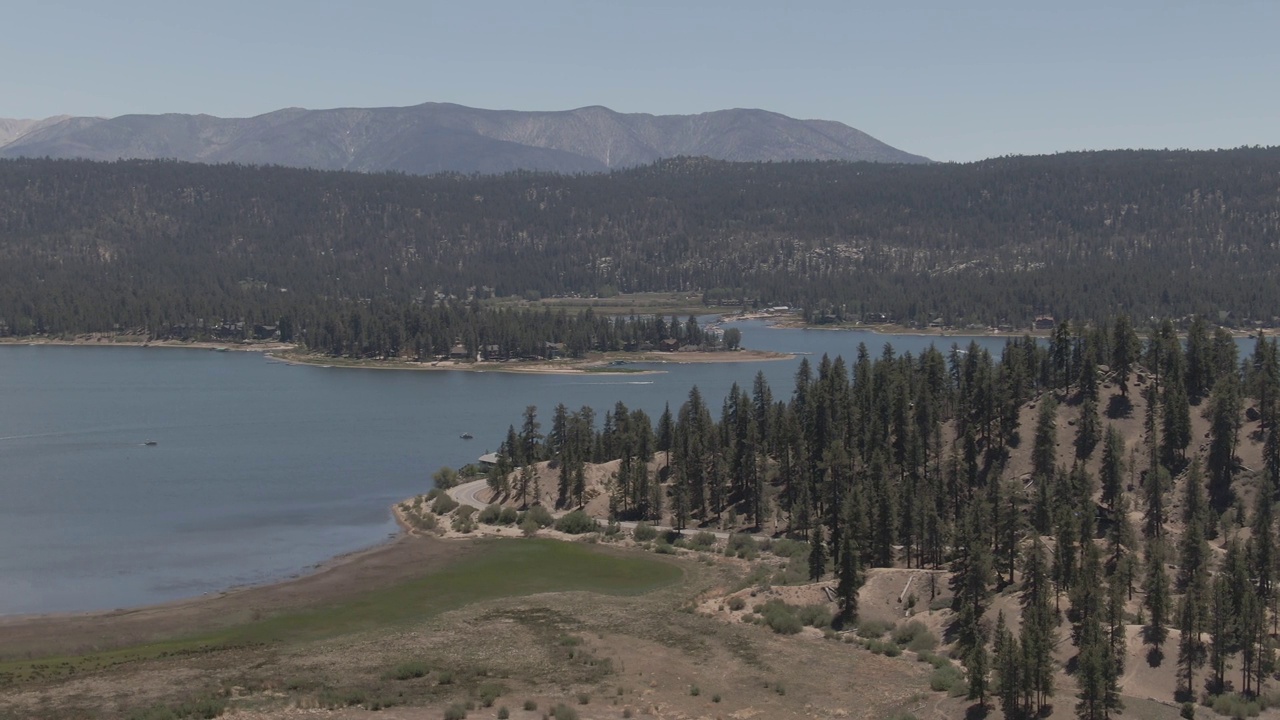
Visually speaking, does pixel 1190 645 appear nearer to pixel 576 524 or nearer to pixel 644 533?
pixel 644 533

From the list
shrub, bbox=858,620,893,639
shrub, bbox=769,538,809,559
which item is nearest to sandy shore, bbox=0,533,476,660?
shrub, bbox=769,538,809,559

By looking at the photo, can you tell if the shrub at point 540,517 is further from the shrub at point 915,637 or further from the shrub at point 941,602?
the shrub at point 915,637

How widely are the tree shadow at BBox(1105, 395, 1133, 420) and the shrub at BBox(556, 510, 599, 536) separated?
4348 cm

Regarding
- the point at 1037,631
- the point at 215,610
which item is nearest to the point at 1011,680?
the point at 1037,631

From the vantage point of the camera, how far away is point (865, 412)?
4870 inches

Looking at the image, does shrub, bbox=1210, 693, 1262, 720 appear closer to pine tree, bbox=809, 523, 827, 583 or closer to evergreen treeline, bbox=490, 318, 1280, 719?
evergreen treeline, bbox=490, 318, 1280, 719

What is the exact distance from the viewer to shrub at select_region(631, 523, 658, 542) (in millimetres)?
110562

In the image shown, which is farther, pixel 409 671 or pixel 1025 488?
pixel 1025 488

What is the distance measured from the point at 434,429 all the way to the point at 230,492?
46.4m

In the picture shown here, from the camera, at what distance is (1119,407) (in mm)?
115562

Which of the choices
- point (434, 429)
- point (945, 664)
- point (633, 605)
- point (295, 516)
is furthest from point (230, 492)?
point (945, 664)

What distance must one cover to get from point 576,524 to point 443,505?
1395 cm

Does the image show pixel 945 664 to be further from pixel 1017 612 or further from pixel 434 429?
pixel 434 429

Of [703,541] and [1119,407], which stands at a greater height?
[1119,407]
